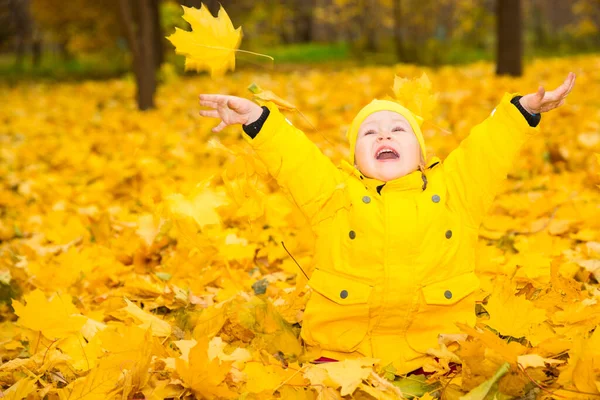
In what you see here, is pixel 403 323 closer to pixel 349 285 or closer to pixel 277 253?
pixel 349 285

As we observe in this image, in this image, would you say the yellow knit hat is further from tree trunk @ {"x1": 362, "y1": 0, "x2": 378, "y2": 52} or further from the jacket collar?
tree trunk @ {"x1": 362, "y1": 0, "x2": 378, "y2": 52}

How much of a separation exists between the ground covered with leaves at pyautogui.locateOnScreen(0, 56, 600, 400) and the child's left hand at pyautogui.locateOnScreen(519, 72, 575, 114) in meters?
0.46

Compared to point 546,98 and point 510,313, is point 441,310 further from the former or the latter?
point 546,98

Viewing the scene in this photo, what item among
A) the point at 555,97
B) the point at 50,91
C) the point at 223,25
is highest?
the point at 223,25

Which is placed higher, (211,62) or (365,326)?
(211,62)

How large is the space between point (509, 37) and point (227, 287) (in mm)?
7362

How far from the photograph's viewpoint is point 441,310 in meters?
1.97

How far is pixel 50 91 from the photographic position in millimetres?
12555

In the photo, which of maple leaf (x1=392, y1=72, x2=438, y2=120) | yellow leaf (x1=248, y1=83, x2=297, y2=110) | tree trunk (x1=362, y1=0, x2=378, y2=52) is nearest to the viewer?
yellow leaf (x1=248, y1=83, x2=297, y2=110)

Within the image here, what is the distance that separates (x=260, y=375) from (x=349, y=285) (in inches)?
14.1

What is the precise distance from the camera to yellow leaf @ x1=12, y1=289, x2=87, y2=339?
79.4 inches

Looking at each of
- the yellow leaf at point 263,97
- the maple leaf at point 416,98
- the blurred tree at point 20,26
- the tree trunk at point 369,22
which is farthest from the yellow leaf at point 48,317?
the blurred tree at point 20,26

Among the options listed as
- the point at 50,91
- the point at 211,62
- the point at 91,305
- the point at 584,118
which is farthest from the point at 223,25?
the point at 50,91

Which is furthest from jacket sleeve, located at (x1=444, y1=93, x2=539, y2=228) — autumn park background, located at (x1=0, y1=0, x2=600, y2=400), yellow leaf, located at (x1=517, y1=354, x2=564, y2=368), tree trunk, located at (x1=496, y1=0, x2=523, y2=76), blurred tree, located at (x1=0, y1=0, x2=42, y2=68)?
blurred tree, located at (x1=0, y1=0, x2=42, y2=68)
